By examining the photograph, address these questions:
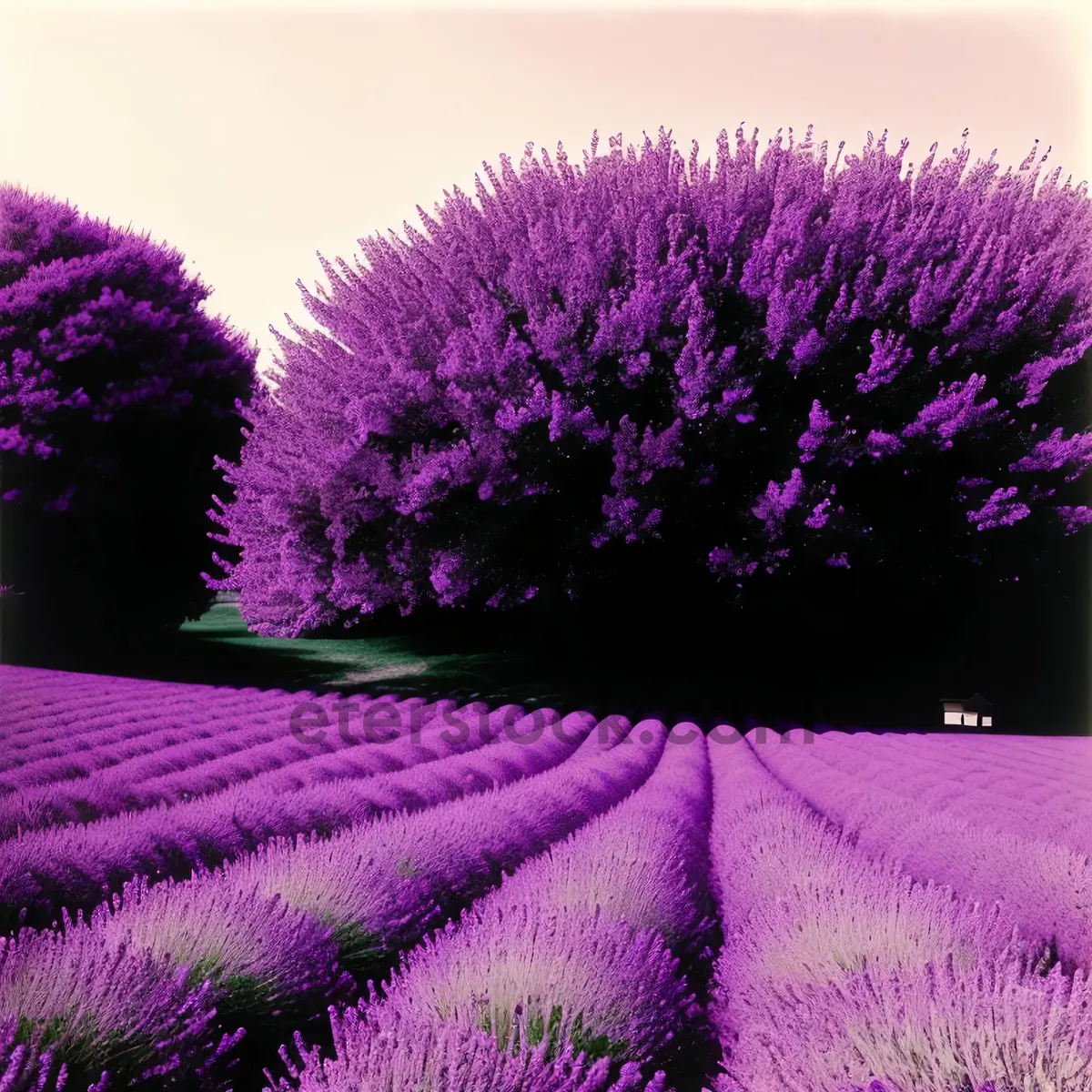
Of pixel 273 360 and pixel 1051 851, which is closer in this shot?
pixel 1051 851

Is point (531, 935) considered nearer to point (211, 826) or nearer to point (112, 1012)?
point (112, 1012)

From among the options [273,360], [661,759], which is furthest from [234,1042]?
[273,360]

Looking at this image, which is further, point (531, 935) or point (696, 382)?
point (696, 382)

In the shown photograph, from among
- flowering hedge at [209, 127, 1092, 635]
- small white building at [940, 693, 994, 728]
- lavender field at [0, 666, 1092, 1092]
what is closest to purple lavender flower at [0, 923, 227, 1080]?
lavender field at [0, 666, 1092, 1092]

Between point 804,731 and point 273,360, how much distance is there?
7529 millimetres

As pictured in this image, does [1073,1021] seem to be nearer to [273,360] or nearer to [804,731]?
[804,731]

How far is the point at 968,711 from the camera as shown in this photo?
8305mm

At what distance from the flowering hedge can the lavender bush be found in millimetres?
→ 2057

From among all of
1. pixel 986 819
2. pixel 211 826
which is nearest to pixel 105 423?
pixel 211 826

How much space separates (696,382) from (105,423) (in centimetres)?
632

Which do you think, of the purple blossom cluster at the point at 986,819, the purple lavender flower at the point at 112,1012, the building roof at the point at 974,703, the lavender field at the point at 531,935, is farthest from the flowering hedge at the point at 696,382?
the purple lavender flower at the point at 112,1012

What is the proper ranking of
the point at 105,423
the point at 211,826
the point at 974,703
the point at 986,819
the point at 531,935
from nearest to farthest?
the point at 531,935 < the point at 211,826 < the point at 986,819 < the point at 974,703 < the point at 105,423

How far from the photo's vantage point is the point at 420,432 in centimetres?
855

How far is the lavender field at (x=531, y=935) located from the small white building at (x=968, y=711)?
4.37 meters
